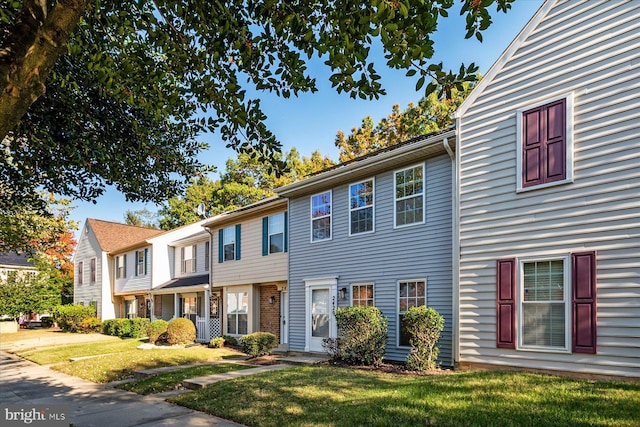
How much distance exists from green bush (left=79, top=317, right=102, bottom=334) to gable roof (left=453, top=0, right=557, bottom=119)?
26640 mm

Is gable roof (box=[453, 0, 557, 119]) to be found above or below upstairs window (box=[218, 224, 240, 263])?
above

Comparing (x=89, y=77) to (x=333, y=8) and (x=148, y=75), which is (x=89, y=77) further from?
(x=333, y=8)

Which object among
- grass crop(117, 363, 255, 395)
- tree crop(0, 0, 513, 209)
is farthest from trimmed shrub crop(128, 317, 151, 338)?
tree crop(0, 0, 513, 209)

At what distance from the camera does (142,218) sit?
6312 centimetres

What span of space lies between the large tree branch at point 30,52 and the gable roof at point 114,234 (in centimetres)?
2881

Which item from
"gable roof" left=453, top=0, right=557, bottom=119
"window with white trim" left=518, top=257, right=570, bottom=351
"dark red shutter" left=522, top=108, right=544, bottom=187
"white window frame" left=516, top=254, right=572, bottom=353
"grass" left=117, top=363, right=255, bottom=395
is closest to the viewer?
"white window frame" left=516, top=254, right=572, bottom=353

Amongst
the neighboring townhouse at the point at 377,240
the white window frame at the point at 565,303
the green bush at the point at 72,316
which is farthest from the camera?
the green bush at the point at 72,316

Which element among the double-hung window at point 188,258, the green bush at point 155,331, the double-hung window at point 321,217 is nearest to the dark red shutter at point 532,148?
the double-hung window at point 321,217

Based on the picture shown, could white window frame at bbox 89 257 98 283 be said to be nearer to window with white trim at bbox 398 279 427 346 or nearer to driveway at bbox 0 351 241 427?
driveway at bbox 0 351 241 427

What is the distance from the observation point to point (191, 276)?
2478cm

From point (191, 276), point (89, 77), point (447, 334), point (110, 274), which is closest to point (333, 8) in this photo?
point (89, 77)

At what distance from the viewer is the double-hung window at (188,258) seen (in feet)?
82.2

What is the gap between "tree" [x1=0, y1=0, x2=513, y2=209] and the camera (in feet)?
12.1

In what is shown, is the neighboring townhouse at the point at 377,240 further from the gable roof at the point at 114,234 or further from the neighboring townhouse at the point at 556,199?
the gable roof at the point at 114,234
